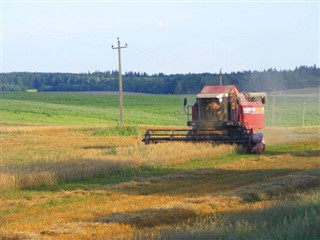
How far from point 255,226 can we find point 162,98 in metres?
→ 95.0

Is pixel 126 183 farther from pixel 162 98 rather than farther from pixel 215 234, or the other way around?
pixel 162 98

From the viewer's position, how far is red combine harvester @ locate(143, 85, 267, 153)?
27.3 m

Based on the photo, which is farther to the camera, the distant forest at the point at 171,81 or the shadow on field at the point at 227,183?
the distant forest at the point at 171,81

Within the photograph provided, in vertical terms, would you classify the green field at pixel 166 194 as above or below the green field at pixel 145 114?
above

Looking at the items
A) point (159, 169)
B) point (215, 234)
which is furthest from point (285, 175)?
point (215, 234)

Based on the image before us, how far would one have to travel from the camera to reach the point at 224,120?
29.3 metres

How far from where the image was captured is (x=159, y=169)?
2173 cm

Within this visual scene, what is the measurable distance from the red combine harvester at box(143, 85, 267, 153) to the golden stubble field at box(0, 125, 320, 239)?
2.80ft

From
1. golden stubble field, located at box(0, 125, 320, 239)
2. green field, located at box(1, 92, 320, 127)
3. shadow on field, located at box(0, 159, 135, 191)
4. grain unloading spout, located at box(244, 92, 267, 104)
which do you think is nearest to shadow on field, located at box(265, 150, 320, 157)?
golden stubble field, located at box(0, 125, 320, 239)

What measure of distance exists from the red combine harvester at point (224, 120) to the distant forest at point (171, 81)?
2164 centimetres

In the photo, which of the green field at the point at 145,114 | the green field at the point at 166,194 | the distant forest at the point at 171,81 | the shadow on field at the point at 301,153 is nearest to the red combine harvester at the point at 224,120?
the shadow on field at the point at 301,153

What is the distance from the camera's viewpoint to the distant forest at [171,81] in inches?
2336

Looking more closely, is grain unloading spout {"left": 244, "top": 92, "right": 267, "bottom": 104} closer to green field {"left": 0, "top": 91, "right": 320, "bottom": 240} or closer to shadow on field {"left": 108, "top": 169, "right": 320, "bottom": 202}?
green field {"left": 0, "top": 91, "right": 320, "bottom": 240}

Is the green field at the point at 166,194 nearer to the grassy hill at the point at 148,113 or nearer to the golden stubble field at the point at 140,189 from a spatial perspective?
the golden stubble field at the point at 140,189
